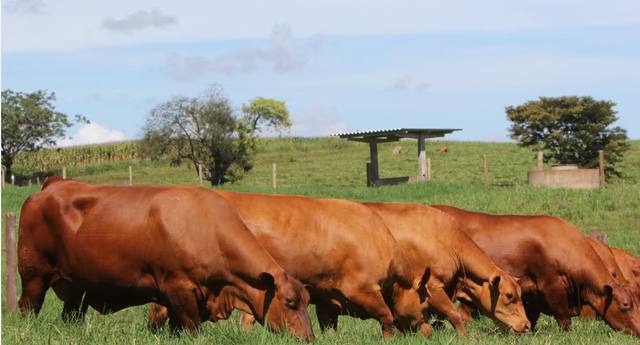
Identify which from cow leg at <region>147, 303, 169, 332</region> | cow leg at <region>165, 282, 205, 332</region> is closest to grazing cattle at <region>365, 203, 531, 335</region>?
cow leg at <region>147, 303, 169, 332</region>

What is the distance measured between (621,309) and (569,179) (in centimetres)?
2195

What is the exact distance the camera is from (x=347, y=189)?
35.0 metres

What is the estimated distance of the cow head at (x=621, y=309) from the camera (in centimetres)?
1202

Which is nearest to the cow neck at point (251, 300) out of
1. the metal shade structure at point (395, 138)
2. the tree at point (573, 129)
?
the metal shade structure at point (395, 138)

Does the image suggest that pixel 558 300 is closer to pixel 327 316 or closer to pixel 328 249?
pixel 327 316

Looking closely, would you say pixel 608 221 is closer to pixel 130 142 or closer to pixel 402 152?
pixel 402 152

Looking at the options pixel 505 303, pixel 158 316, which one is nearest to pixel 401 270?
pixel 505 303

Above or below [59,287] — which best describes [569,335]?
below

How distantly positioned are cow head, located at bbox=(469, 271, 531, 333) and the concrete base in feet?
74.6

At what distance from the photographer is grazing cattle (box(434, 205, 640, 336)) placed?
40.6 feet

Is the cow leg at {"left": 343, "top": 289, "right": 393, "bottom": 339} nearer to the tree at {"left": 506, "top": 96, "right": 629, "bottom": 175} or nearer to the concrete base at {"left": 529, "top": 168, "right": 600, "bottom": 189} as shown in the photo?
the concrete base at {"left": 529, "top": 168, "right": 600, "bottom": 189}

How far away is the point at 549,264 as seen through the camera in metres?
12.5

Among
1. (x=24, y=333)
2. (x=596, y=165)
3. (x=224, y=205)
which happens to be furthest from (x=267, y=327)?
(x=596, y=165)

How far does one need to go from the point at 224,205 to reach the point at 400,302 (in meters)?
2.77
